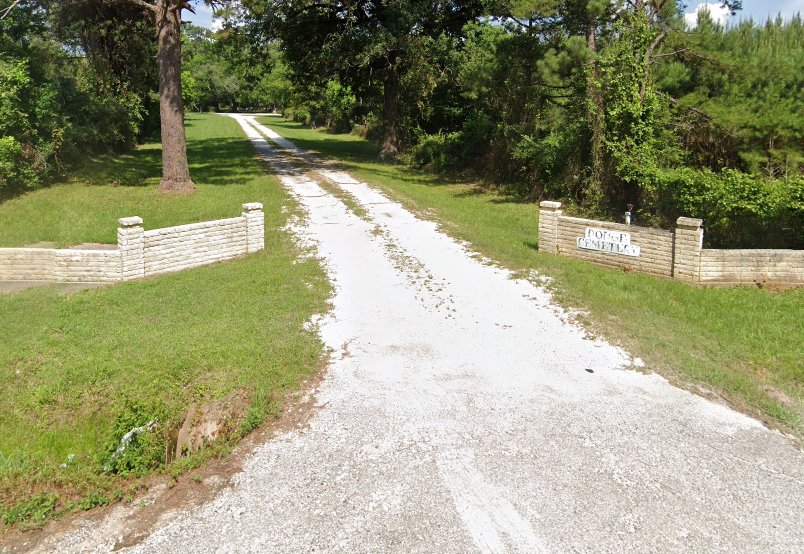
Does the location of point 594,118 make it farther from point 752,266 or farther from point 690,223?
point 752,266

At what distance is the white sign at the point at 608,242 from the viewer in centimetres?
1145

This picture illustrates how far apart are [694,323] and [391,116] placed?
21.5 metres

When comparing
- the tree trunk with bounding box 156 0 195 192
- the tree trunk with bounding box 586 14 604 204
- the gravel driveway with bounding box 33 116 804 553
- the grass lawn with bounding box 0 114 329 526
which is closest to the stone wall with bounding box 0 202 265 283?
the grass lawn with bounding box 0 114 329 526

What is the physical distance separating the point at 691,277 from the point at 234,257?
827 cm

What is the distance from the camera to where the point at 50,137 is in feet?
69.3

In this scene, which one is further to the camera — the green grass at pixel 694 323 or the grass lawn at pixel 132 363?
the green grass at pixel 694 323

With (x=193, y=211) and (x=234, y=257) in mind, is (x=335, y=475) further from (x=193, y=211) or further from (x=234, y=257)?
(x=193, y=211)

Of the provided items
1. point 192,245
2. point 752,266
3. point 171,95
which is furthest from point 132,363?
point 171,95

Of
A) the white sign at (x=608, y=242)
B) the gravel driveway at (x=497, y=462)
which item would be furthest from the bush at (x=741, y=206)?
the gravel driveway at (x=497, y=462)

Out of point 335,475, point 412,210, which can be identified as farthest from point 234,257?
point 335,475

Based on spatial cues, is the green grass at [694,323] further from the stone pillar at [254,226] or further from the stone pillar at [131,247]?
the stone pillar at [131,247]

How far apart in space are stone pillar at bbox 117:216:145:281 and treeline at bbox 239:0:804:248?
32.0 ft

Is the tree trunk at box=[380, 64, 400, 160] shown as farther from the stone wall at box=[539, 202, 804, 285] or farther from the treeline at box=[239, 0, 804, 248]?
the stone wall at box=[539, 202, 804, 285]

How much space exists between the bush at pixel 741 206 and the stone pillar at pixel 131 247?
32.4ft
